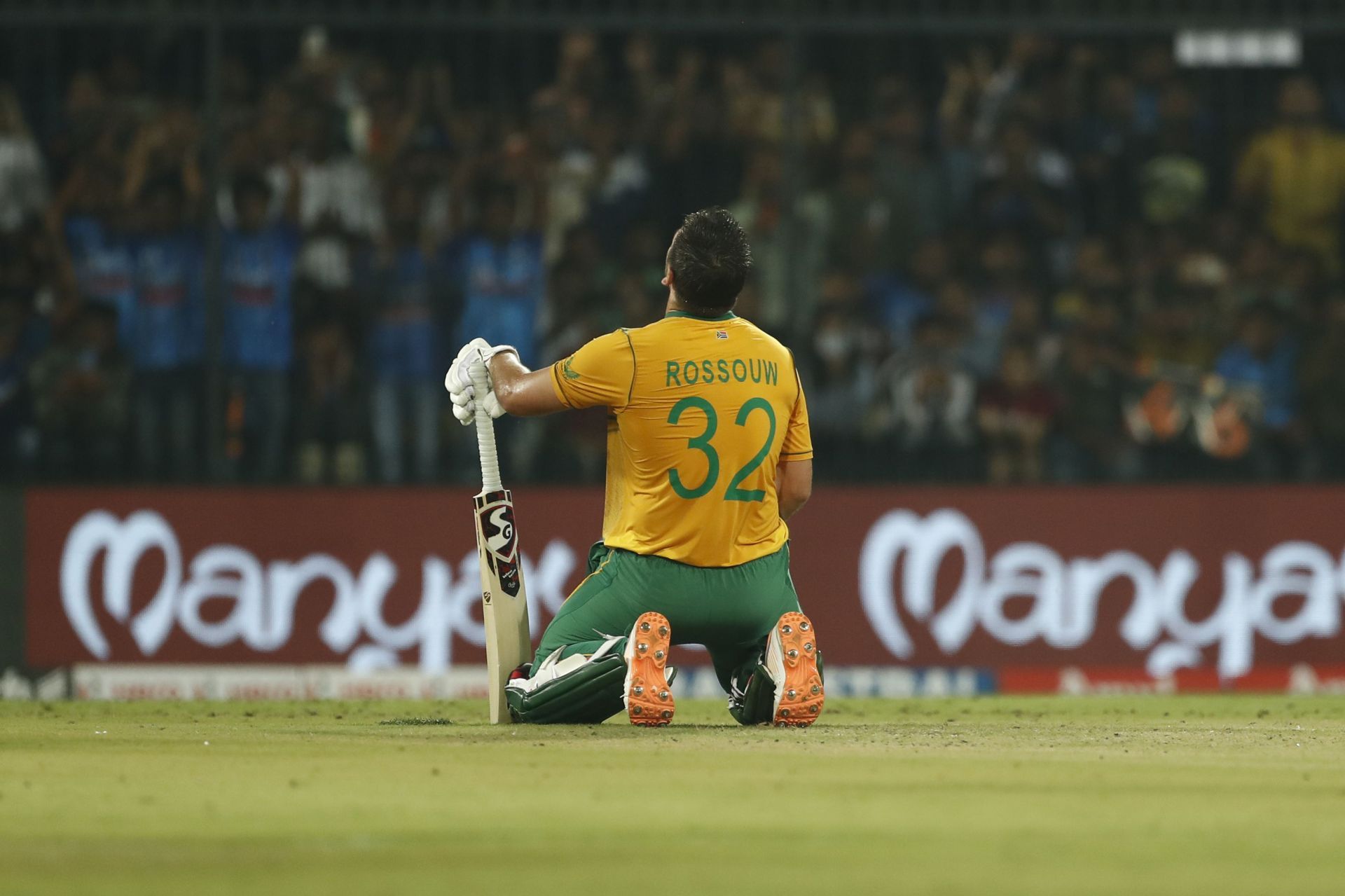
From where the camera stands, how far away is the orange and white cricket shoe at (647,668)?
6500 mm

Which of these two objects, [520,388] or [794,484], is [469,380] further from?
[794,484]

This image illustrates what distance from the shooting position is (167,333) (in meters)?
12.1

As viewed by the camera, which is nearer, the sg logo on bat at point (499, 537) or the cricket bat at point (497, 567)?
the cricket bat at point (497, 567)

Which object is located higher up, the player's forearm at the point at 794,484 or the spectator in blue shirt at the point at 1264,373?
the spectator in blue shirt at the point at 1264,373

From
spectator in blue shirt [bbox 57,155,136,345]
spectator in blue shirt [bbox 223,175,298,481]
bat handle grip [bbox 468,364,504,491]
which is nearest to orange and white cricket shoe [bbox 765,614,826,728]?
bat handle grip [bbox 468,364,504,491]

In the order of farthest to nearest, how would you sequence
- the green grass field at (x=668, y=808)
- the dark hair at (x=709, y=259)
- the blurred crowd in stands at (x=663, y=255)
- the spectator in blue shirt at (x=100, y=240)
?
the spectator in blue shirt at (x=100, y=240)
the blurred crowd in stands at (x=663, y=255)
the dark hair at (x=709, y=259)
the green grass field at (x=668, y=808)

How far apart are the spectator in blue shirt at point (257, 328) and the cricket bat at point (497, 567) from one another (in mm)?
4922

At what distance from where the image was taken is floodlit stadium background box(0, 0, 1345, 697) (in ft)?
38.3

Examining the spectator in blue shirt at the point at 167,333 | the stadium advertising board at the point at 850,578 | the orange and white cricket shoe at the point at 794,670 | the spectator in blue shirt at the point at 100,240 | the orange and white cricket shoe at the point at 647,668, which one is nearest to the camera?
the orange and white cricket shoe at the point at 647,668

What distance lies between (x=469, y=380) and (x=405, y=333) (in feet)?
17.4

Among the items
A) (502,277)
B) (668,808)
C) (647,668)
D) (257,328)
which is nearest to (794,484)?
(647,668)

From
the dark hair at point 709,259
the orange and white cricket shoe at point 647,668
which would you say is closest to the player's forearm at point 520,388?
the dark hair at point 709,259

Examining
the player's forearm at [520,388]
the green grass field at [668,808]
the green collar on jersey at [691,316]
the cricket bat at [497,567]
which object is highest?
the green collar on jersey at [691,316]

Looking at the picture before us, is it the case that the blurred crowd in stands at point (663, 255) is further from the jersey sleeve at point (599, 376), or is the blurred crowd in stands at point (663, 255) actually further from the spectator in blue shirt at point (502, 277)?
the jersey sleeve at point (599, 376)
